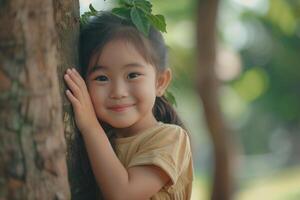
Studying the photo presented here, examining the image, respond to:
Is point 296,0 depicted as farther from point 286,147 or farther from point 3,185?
point 286,147

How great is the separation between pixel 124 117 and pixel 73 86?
0.22 meters

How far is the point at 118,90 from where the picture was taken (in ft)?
8.26

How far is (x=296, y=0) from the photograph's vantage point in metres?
11.8

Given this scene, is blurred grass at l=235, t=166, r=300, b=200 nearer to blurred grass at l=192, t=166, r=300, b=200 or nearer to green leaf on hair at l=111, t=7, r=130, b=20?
blurred grass at l=192, t=166, r=300, b=200

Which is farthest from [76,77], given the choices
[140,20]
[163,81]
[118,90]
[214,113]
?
[214,113]

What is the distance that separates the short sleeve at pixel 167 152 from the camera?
2.47 meters

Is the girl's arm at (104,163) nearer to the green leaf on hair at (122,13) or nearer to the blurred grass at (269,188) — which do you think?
the green leaf on hair at (122,13)

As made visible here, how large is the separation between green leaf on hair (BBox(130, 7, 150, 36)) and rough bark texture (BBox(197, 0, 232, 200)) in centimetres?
619

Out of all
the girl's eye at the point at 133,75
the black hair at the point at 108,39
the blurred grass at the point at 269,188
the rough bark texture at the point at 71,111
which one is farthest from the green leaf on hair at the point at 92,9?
the blurred grass at the point at 269,188

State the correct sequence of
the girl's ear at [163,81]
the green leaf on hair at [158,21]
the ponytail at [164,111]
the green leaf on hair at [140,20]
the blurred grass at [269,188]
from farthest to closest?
the blurred grass at [269,188] < the ponytail at [164,111] < the girl's ear at [163,81] < the green leaf on hair at [158,21] < the green leaf on hair at [140,20]

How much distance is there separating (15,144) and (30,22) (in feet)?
0.94

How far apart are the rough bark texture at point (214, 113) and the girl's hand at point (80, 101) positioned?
247 inches

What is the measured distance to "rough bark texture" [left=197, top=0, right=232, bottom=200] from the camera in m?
8.77

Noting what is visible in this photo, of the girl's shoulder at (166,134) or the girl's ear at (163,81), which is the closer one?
the girl's shoulder at (166,134)
